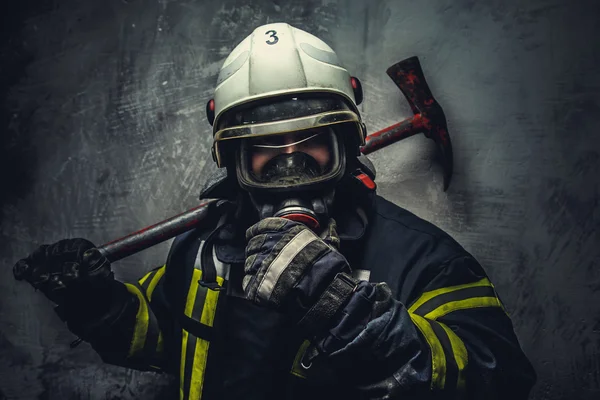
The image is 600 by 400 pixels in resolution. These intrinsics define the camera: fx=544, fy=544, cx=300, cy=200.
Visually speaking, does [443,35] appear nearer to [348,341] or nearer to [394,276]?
[394,276]

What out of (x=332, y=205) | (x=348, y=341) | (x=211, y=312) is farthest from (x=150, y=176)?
(x=348, y=341)

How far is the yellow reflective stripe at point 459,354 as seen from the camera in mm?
1502

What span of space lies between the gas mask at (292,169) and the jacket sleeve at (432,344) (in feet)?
1.30

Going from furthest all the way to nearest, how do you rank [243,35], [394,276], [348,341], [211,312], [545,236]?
[243,35] → [545,236] → [211,312] → [394,276] → [348,341]

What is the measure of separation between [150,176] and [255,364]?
4.21ft

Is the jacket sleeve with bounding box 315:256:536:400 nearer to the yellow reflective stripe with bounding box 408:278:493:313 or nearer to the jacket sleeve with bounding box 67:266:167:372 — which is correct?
the yellow reflective stripe with bounding box 408:278:493:313

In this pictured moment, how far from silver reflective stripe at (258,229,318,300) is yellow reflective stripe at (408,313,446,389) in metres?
0.40

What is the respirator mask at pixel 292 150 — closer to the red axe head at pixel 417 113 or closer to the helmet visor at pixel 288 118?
the helmet visor at pixel 288 118

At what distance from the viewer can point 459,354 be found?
1.52 m

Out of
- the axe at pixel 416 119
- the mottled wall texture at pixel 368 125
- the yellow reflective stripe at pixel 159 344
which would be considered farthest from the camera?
the mottled wall texture at pixel 368 125

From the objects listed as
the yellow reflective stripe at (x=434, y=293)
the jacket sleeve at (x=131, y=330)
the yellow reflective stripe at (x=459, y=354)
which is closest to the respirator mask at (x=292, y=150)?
the yellow reflective stripe at (x=434, y=293)

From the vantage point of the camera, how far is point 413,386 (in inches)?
56.1

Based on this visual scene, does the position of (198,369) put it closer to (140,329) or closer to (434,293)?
(140,329)

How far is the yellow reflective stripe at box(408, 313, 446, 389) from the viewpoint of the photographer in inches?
57.3
